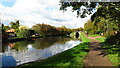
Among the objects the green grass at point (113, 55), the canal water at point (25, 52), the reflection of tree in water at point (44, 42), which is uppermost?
the green grass at point (113, 55)

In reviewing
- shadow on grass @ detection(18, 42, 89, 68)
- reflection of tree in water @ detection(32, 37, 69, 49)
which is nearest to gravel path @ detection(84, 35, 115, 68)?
shadow on grass @ detection(18, 42, 89, 68)

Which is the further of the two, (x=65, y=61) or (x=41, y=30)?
(x=41, y=30)

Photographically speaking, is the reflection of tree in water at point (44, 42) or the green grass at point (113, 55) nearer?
the green grass at point (113, 55)

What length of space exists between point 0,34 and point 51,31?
2037 inches

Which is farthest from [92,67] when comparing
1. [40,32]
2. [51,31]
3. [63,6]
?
[51,31]

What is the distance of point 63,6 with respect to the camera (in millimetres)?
12828

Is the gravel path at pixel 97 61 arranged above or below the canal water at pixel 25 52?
above

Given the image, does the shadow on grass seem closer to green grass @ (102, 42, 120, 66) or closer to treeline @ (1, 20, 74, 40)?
green grass @ (102, 42, 120, 66)

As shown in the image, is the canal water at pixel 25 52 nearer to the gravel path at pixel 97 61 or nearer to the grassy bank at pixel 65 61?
the grassy bank at pixel 65 61

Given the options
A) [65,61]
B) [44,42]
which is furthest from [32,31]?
[65,61]

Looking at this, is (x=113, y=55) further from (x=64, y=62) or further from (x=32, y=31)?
(x=32, y=31)

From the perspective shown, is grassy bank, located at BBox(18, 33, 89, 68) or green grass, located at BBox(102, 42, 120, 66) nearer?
grassy bank, located at BBox(18, 33, 89, 68)

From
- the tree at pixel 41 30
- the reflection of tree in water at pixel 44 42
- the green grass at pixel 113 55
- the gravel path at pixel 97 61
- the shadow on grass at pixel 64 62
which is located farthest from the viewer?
the tree at pixel 41 30

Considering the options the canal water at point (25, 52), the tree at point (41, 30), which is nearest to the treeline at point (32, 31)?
the tree at point (41, 30)
